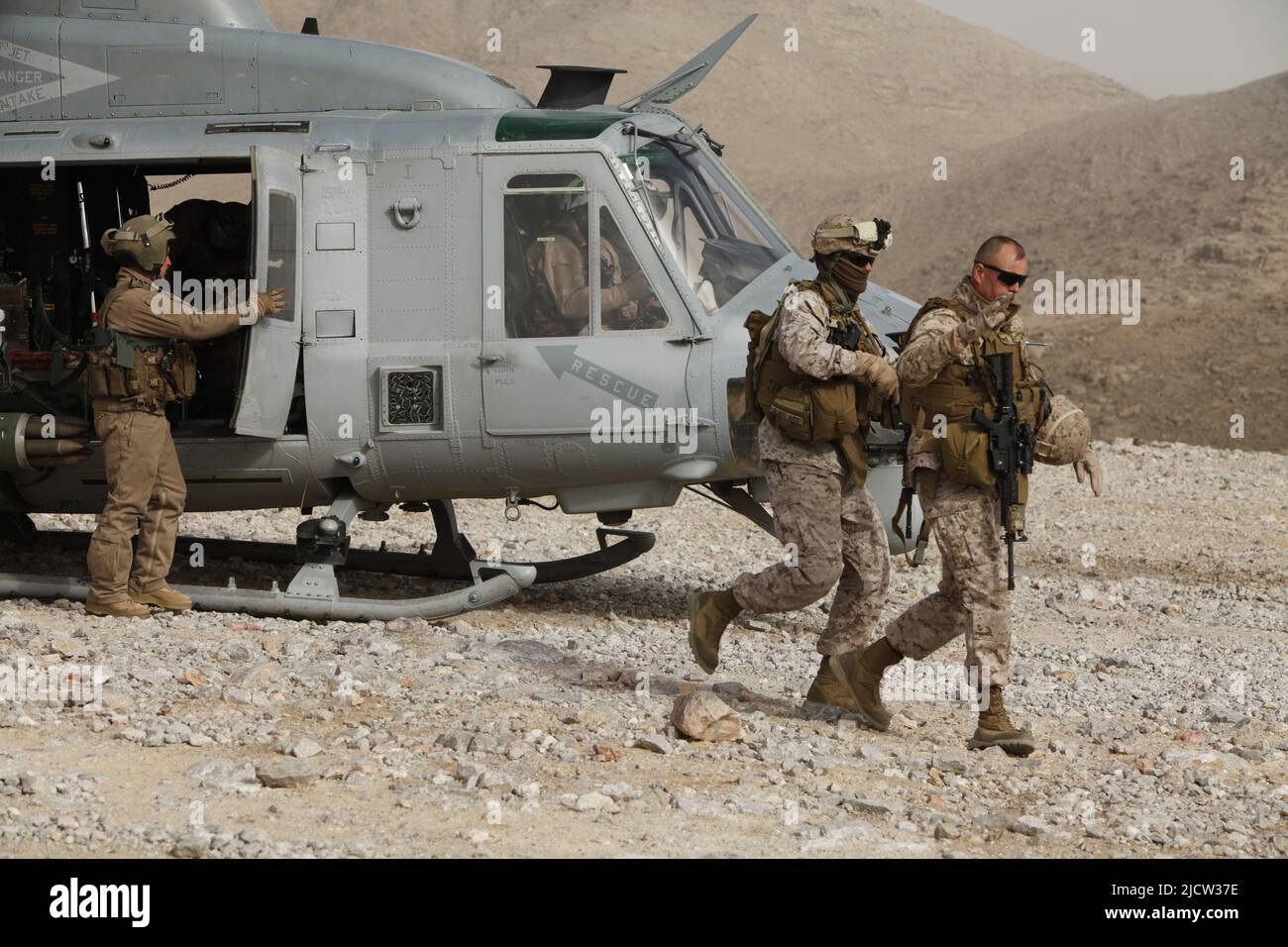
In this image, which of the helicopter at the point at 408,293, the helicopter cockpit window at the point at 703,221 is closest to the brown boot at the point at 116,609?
the helicopter at the point at 408,293

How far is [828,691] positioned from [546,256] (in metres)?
2.66

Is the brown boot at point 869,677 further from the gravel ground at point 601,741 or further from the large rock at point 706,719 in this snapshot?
the large rock at point 706,719

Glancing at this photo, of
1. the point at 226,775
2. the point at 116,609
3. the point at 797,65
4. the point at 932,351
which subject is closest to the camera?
the point at 226,775

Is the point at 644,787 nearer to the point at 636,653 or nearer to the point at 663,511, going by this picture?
the point at 636,653

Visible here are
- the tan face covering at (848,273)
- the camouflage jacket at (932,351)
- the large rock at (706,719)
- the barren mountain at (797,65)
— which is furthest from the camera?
the barren mountain at (797,65)

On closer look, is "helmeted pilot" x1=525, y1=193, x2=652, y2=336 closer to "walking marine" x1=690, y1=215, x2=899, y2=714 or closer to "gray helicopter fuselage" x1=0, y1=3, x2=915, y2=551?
"gray helicopter fuselage" x1=0, y1=3, x2=915, y2=551

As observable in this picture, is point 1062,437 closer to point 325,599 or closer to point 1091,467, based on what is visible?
point 1091,467

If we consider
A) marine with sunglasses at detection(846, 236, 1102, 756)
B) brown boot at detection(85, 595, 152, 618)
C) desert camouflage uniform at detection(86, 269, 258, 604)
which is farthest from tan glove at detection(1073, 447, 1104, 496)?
brown boot at detection(85, 595, 152, 618)

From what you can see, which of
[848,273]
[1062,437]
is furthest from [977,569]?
[848,273]

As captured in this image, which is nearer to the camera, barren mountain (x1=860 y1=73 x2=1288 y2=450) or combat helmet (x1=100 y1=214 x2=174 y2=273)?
combat helmet (x1=100 y1=214 x2=174 y2=273)

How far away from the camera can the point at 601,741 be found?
6.34 metres

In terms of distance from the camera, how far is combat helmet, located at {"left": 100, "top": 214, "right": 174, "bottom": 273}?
8070 millimetres

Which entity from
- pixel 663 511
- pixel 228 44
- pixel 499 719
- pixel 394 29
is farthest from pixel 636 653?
pixel 394 29

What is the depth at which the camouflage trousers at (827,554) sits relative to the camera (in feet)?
21.8
